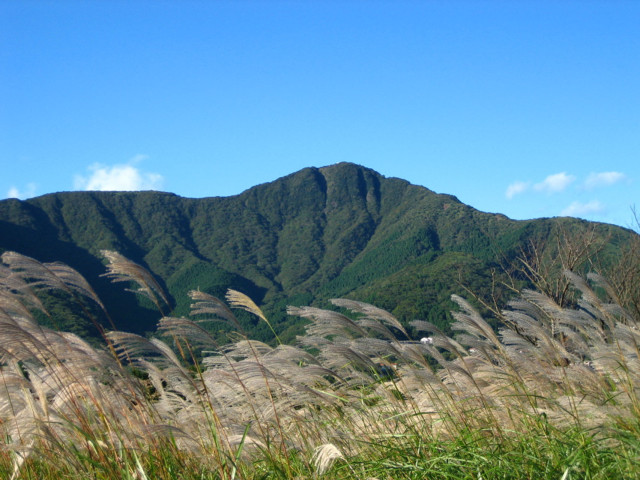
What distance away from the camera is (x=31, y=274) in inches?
98.2

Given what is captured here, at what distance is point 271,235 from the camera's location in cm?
14775

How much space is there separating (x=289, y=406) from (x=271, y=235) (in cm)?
14547

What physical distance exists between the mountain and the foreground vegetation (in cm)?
5992

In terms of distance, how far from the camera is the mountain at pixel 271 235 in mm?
97062

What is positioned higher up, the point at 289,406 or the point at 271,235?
the point at 271,235

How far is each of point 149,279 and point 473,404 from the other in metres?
1.90

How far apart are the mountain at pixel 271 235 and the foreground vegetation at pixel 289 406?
197ft

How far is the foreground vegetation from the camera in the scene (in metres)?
2.41

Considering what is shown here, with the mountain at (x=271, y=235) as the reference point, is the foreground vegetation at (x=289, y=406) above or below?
below

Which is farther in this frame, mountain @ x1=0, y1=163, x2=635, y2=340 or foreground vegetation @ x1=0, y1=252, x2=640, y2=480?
mountain @ x1=0, y1=163, x2=635, y2=340

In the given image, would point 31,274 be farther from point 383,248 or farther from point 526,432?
point 383,248

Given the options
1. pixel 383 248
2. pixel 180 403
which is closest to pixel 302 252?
pixel 383 248

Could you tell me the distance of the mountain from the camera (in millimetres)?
97062

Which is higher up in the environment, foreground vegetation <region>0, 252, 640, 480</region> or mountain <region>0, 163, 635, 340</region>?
mountain <region>0, 163, 635, 340</region>
